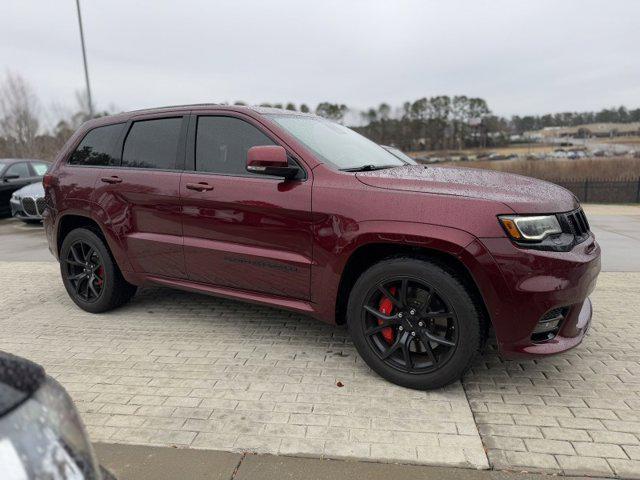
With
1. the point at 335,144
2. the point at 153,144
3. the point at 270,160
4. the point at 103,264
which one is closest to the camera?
the point at 270,160

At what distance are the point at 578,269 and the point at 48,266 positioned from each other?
692 centimetres

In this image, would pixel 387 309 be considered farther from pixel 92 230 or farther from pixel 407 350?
pixel 92 230

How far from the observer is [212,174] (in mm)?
3699

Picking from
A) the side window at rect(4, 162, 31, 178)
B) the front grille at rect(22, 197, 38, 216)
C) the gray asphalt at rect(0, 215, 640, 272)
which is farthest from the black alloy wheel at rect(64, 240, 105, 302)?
the side window at rect(4, 162, 31, 178)

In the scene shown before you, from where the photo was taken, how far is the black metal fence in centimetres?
1784

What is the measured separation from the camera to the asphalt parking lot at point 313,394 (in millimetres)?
2500

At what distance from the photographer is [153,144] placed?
4.12m

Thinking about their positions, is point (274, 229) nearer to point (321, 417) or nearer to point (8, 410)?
point (321, 417)

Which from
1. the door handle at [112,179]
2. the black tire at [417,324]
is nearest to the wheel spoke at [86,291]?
the door handle at [112,179]

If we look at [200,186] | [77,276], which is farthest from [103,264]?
[200,186]

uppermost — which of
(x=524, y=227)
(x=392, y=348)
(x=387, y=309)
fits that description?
(x=524, y=227)

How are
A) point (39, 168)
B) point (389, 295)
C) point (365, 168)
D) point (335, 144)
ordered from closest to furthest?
point (389, 295), point (365, 168), point (335, 144), point (39, 168)

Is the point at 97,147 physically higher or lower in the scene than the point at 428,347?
higher

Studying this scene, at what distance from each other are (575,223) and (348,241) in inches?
55.8
